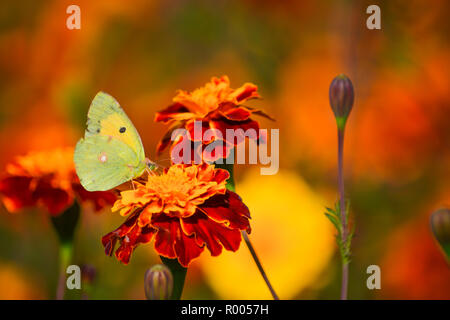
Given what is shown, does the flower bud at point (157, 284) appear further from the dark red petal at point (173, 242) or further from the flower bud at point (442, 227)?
the flower bud at point (442, 227)

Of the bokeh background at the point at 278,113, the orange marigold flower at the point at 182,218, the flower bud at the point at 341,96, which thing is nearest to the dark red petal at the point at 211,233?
the orange marigold flower at the point at 182,218

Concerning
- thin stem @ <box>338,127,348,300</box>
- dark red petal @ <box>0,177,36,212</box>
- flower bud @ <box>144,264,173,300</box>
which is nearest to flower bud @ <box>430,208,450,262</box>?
thin stem @ <box>338,127,348,300</box>

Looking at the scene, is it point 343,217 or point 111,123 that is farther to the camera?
point 111,123

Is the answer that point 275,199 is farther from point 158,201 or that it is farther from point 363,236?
point 158,201

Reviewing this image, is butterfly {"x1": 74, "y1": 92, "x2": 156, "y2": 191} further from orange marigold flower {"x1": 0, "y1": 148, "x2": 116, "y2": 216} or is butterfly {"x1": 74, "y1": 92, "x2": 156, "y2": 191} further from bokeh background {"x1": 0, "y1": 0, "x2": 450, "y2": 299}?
bokeh background {"x1": 0, "y1": 0, "x2": 450, "y2": 299}

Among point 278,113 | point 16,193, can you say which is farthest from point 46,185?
point 278,113

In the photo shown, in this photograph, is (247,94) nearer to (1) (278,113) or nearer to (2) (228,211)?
(2) (228,211)
